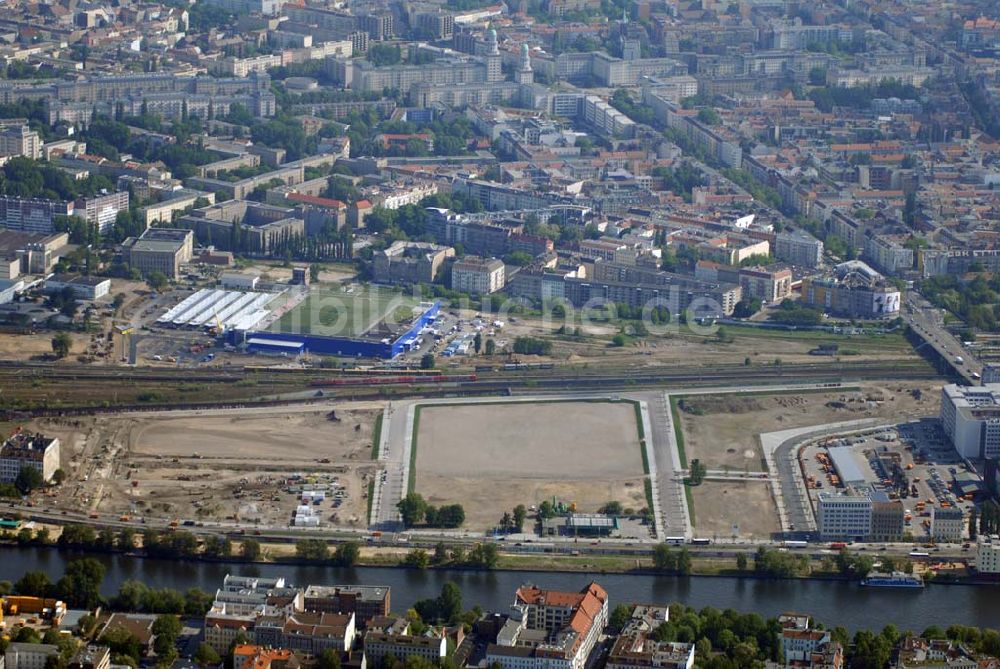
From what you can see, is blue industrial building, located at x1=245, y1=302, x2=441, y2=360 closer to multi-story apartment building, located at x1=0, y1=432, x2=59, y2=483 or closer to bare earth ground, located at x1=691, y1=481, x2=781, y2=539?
multi-story apartment building, located at x1=0, y1=432, x2=59, y2=483

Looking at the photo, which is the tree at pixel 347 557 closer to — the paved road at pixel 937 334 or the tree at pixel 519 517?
the tree at pixel 519 517

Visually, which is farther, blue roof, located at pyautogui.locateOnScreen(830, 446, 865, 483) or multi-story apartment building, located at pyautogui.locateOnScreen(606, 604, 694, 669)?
blue roof, located at pyautogui.locateOnScreen(830, 446, 865, 483)

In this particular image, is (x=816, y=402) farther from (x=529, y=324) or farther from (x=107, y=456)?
(x=107, y=456)

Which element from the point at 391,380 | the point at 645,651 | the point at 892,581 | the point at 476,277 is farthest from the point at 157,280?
the point at 645,651

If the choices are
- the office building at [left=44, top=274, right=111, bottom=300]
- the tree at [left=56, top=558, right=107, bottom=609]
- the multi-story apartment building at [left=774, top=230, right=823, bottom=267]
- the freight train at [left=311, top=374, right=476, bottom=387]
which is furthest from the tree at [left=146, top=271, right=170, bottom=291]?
the tree at [left=56, top=558, right=107, bottom=609]

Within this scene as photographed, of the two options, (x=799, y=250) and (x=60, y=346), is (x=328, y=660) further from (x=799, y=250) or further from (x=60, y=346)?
(x=799, y=250)

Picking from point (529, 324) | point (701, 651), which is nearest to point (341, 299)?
point (529, 324)
